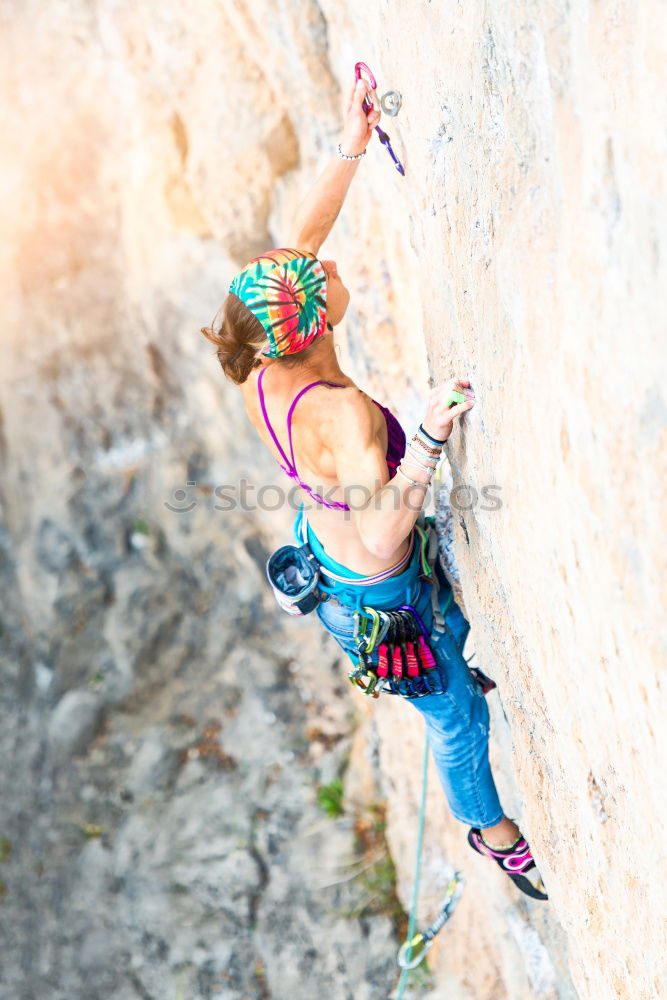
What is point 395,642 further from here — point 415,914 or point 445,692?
point 415,914

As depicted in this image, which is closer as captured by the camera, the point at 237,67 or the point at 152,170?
the point at 237,67

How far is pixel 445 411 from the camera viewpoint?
6.40ft

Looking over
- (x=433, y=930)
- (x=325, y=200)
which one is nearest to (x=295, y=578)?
(x=325, y=200)

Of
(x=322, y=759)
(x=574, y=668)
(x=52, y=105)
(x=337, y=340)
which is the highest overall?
(x=52, y=105)

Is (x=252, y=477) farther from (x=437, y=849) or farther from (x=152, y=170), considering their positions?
(x=437, y=849)

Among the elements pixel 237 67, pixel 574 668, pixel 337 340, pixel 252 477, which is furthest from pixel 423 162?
pixel 252 477

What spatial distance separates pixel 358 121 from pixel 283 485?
359 centimetres

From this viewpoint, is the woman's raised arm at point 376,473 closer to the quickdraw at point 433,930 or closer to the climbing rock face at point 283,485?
the climbing rock face at point 283,485

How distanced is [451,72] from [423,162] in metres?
0.36

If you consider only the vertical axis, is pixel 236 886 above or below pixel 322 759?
below

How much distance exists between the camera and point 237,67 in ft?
14.6

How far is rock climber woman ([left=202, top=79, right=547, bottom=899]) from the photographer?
2.04m

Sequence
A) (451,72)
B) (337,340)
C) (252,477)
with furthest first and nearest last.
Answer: (252,477)
(337,340)
(451,72)

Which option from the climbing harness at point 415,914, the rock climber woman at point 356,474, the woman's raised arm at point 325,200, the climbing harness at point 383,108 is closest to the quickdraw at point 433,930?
the climbing harness at point 415,914
